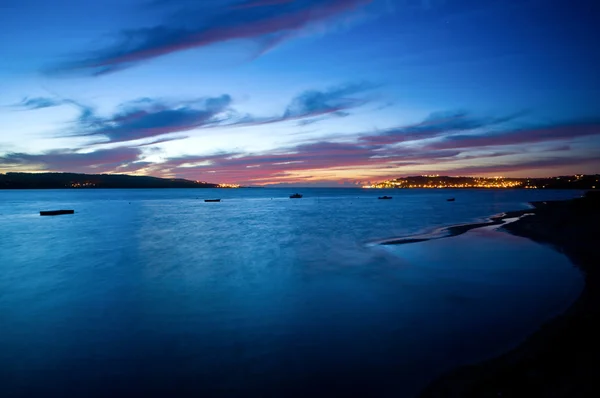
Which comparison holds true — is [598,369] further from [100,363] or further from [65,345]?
[65,345]

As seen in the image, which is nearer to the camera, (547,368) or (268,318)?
(547,368)

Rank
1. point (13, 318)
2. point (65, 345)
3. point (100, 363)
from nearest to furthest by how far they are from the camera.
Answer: point (100, 363) < point (65, 345) < point (13, 318)

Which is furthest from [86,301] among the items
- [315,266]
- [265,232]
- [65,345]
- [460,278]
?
[265,232]

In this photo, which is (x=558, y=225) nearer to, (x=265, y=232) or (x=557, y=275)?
(x=557, y=275)

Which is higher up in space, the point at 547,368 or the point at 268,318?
the point at 547,368

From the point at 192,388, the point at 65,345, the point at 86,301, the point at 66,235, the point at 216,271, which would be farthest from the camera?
the point at 66,235

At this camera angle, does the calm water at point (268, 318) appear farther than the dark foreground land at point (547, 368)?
Yes

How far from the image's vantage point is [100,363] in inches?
332

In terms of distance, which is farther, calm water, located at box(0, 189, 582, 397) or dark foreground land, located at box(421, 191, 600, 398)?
calm water, located at box(0, 189, 582, 397)

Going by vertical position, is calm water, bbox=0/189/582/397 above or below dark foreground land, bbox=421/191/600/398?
below

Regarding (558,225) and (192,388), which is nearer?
(192,388)

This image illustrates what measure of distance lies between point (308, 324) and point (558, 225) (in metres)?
28.6

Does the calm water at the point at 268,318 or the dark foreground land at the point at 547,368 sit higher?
the dark foreground land at the point at 547,368

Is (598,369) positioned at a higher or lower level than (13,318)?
higher
